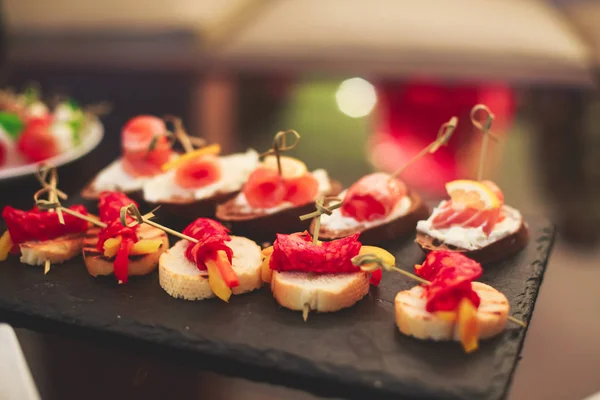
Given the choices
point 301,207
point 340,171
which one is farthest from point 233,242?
point 340,171

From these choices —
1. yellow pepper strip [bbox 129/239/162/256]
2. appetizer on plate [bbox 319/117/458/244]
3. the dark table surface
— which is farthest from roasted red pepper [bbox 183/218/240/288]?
appetizer on plate [bbox 319/117/458/244]

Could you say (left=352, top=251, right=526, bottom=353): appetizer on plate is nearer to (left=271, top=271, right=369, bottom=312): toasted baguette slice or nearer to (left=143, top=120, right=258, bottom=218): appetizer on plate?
(left=271, top=271, right=369, bottom=312): toasted baguette slice

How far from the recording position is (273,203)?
2.35 m

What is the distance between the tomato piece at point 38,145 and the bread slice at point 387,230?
1350 millimetres

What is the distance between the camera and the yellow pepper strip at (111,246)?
6.68 feet

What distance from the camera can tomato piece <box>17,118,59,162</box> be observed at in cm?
288

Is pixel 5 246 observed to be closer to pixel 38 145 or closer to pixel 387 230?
pixel 38 145

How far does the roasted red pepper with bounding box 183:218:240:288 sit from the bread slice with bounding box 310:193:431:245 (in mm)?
344

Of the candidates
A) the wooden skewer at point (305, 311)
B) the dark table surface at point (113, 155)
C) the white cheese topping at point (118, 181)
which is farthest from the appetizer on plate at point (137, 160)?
the wooden skewer at point (305, 311)

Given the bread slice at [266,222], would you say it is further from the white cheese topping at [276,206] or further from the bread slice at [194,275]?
the bread slice at [194,275]

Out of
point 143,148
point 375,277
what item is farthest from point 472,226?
point 143,148

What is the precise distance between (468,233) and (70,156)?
5.48 feet

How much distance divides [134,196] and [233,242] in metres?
0.66

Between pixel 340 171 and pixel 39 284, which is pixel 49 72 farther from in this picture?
pixel 39 284
